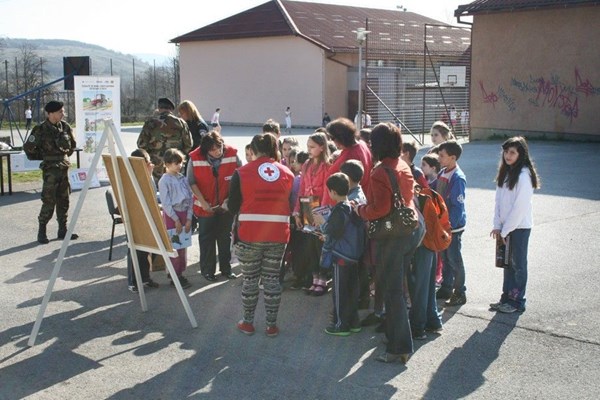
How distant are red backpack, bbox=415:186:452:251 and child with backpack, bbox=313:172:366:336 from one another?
1.80 ft

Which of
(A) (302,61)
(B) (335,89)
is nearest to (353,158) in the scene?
(B) (335,89)

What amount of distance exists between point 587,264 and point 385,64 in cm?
3320

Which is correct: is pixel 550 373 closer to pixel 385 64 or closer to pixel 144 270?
pixel 144 270

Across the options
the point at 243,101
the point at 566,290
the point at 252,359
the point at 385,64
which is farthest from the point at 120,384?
the point at 243,101

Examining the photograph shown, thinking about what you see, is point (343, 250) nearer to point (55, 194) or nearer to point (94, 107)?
point (55, 194)

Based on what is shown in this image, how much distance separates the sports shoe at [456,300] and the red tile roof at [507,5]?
729 inches

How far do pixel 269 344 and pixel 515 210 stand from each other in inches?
97.5

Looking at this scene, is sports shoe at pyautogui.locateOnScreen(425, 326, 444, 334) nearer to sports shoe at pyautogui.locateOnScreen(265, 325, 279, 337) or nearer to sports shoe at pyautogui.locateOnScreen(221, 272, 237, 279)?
sports shoe at pyautogui.locateOnScreen(265, 325, 279, 337)

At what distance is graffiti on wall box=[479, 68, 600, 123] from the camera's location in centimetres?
2386

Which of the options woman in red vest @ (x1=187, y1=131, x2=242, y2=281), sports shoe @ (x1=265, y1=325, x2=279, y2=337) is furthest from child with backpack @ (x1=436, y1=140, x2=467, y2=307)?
woman in red vest @ (x1=187, y1=131, x2=242, y2=281)

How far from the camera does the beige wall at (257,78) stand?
4175 centimetres

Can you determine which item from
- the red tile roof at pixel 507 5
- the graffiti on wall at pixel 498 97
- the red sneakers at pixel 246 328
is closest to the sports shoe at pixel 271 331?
the red sneakers at pixel 246 328

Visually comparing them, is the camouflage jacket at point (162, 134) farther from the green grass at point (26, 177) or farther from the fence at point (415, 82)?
the fence at point (415, 82)

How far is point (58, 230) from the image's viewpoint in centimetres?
1060
